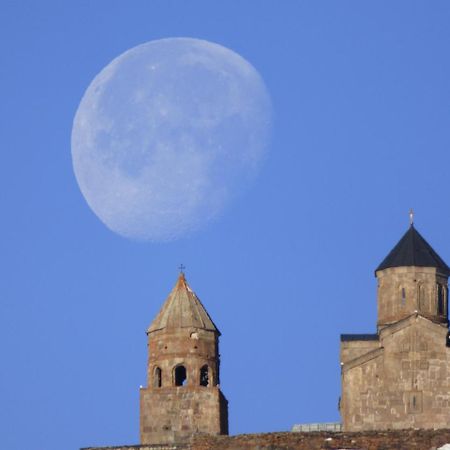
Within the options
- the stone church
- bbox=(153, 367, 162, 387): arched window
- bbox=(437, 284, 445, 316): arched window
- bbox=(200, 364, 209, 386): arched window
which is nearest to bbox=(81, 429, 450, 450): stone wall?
the stone church

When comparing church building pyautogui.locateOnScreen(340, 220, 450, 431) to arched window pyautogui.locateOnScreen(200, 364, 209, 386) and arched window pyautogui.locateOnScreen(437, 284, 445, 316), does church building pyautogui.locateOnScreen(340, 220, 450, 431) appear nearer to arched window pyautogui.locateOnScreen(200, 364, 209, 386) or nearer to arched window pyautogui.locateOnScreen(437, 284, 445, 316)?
arched window pyautogui.locateOnScreen(437, 284, 445, 316)

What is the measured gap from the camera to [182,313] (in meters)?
75.9

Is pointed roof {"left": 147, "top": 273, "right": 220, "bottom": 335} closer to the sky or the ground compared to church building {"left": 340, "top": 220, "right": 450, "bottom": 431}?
closer to the sky

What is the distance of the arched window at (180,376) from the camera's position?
7575 centimetres

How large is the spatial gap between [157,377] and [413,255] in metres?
9.37

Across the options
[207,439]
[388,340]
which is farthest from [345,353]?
[207,439]

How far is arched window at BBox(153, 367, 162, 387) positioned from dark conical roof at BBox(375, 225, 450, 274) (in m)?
8.27

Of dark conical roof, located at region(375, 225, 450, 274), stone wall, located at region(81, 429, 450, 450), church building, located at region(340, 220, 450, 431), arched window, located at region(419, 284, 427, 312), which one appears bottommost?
stone wall, located at region(81, 429, 450, 450)

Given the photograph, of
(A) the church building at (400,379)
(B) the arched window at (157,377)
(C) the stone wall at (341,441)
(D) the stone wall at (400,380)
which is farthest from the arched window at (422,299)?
(C) the stone wall at (341,441)

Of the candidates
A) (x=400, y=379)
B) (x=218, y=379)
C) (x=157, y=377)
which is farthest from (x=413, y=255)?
(x=157, y=377)

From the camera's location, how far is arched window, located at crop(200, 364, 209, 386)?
2982 inches

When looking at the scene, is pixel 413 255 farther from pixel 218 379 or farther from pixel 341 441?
pixel 341 441

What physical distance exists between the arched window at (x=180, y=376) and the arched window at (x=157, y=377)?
48cm

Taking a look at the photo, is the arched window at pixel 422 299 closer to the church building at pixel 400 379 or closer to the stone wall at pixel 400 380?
the church building at pixel 400 379
